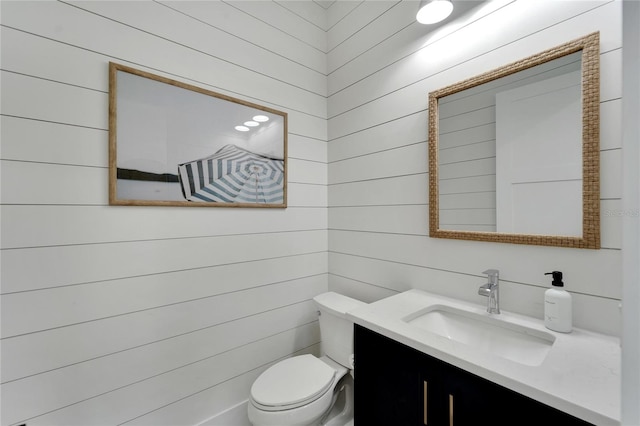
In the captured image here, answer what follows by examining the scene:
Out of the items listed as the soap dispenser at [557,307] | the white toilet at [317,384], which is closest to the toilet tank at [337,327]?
the white toilet at [317,384]

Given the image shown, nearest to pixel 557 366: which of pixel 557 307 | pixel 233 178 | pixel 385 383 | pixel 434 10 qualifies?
pixel 557 307

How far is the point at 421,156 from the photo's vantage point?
1445 millimetres

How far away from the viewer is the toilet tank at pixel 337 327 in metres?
1.54

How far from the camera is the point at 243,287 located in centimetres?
165

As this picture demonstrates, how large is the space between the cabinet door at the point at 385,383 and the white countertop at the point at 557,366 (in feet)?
0.21

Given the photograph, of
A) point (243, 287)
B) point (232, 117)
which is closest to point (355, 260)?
point (243, 287)

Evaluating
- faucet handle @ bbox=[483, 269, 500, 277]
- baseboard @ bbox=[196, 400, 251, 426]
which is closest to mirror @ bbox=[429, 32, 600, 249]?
faucet handle @ bbox=[483, 269, 500, 277]

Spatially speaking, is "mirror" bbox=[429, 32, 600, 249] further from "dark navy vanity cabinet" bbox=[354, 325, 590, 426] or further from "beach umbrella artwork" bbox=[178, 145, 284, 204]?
"beach umbrella artwork" bbox=[178, 145, 284, 204]

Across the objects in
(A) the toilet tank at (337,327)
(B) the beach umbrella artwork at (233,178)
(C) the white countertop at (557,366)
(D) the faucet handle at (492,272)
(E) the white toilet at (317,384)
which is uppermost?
(B) the beach umbrella artwork at (233,178)

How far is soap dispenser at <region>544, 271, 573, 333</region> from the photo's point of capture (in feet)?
3.01

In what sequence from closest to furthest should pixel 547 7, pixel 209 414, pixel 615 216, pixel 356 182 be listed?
pixel 615 216
pixel 547 7
pixel 209 414
pixel 356 182

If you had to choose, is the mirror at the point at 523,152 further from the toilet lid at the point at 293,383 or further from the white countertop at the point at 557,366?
the toilet lid at the point at 293,383

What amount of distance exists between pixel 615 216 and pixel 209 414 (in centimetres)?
208

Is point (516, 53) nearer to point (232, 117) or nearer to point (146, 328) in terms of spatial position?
point (232, 117)
